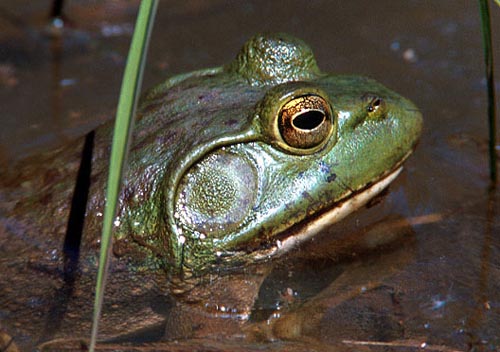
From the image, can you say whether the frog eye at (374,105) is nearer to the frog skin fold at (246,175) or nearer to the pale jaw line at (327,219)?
the frog skin fold at (246,175)

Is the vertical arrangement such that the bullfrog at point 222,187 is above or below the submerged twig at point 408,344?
above

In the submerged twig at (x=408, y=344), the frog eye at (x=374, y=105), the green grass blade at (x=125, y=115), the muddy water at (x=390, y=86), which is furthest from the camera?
the frog eye at (x=374, y=105)

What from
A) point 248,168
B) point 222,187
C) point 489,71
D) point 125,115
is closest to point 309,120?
point 248,168

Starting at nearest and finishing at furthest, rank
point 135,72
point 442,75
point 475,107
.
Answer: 1. point 135,72
2. point 475,107
3. point 442,75

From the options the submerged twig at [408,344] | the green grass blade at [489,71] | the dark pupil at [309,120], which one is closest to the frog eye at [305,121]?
Answer: the dark pupil at [309,120]

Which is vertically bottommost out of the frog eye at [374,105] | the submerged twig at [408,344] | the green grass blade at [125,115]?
the submerged twig at [408,344]

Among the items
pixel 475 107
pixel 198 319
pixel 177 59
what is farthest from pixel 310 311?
pixel 177 59

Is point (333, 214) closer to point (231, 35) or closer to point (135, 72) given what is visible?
point (135, 72)
